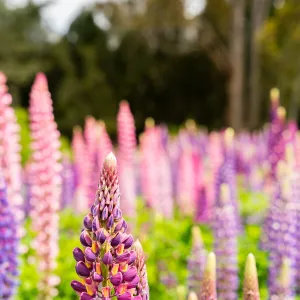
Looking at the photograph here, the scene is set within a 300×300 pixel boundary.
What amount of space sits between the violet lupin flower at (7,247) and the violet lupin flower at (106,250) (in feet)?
5.36

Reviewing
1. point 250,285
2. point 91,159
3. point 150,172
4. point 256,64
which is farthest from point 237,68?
Answer: point 250,285

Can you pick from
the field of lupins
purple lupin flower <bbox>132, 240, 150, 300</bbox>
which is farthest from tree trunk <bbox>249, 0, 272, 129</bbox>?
purple lupin flower <bbox>132, 240, 150, 300</bbox>

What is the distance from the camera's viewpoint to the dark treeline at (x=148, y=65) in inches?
1110

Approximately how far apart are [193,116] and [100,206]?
27.2 meters

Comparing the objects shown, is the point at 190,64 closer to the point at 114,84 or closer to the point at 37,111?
the point at 114,84

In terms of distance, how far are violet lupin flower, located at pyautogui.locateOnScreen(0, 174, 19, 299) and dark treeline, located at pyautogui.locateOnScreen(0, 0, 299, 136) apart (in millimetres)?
23318

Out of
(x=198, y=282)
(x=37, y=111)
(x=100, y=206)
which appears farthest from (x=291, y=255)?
(x=100, y=206)

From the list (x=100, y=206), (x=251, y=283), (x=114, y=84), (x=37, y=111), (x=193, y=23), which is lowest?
(x=251, y=283)

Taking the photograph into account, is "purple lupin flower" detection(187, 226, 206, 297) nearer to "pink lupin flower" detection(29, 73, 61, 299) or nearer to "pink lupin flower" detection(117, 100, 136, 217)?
"pink lupin flower" detection(29, 73, 61, 299)

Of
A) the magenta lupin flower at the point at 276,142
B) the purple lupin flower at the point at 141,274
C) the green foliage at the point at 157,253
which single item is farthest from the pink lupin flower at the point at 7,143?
the magenta lupin flower at the point at 276,142

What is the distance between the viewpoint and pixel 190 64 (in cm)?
2972

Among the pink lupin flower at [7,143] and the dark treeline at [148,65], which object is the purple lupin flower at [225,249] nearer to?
the pink lupin flower at [7,143]

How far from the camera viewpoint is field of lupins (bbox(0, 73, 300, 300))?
2133mm

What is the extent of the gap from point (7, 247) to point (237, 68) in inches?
923
